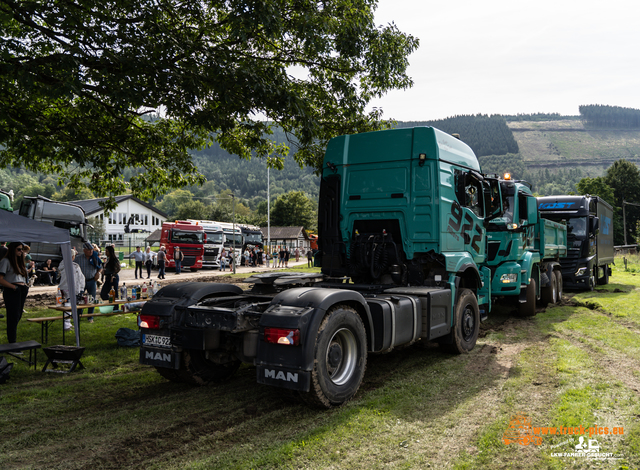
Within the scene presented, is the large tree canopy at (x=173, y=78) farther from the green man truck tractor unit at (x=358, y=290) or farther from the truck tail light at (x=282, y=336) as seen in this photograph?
the truck tail light at (x=282, y=336)

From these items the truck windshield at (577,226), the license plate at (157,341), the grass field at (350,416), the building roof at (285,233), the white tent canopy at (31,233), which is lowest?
the grass field at (350,416)

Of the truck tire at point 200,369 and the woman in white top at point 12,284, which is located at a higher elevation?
the woman in white top at point 12,284

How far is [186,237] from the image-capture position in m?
33.0

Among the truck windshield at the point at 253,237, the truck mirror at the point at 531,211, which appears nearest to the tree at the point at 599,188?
the truck windshield at the point at 253,237

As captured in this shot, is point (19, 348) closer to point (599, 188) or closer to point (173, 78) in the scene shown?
point (173, 78)

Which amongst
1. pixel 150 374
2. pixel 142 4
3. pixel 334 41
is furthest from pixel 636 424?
pixel 142 4

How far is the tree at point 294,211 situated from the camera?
8231 centimetres

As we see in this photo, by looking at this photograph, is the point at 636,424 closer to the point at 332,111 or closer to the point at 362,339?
the point at 362,339

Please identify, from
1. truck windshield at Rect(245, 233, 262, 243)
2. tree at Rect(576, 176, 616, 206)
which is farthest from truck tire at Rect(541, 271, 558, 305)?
tree at Rect(576, 176, 616, 206)

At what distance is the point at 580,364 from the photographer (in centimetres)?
670

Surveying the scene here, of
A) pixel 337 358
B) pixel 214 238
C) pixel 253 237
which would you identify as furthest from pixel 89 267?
pixel 253 237

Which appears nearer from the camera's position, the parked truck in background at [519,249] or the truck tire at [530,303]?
the parked truck in background at [519,249]

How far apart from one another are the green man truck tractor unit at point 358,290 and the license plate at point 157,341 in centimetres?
1
